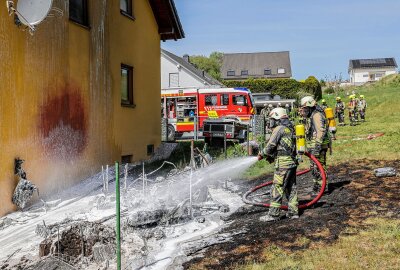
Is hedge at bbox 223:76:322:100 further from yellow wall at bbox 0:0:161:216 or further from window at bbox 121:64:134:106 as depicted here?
window at bbox 121:64:134:106

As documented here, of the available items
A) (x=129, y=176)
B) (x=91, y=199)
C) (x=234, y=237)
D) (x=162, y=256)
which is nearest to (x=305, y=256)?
(x=234, y=237)

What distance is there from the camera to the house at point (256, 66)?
74.9 m

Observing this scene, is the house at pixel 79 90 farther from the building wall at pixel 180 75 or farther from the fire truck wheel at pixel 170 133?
the building wall at pixel 180 75

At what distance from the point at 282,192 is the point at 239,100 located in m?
17.7

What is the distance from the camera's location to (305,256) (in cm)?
525

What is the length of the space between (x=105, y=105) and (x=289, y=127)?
6264 millimetres

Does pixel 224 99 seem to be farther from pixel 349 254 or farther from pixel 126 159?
pixel 349 254

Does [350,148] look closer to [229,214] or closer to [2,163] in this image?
[229,214]

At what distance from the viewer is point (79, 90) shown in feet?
35.8

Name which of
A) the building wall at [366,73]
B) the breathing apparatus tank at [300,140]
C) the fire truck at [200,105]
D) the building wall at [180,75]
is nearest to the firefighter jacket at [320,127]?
the breathing apparatus tank at [300,140]

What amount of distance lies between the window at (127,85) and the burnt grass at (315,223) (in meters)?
6.32

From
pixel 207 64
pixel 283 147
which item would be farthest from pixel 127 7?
pixel 207 64

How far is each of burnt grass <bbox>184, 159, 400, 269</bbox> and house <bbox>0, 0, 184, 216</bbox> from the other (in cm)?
456

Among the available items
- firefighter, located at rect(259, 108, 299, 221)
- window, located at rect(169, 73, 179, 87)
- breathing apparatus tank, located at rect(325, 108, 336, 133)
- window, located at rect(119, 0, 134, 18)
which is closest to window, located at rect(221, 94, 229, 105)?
window, located at rect(119, 0, 134, 18)
